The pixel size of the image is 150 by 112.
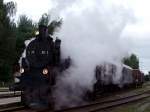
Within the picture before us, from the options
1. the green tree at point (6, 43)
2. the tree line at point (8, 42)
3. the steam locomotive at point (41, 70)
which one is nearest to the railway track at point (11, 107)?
the steam locomotive at point (41, 70)

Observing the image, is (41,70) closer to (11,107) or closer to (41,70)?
(41,70)

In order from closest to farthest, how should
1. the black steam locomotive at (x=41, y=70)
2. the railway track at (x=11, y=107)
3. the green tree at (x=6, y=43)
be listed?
the railway track at (x=11, y=107) < the black steam locomotive at (x=41, y=70) < the green tree at (x=6, y=43)

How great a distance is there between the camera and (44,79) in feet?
66.0

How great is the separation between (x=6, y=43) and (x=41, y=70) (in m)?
42.2

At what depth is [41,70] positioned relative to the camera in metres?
20.5

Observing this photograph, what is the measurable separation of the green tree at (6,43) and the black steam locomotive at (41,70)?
38130 mm

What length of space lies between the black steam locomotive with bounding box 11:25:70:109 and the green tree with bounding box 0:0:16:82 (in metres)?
38.1

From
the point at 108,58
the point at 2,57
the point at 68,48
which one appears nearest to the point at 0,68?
the point at 2,57

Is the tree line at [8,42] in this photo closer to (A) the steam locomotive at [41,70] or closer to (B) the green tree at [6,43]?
(B) the green tree at [6,43]

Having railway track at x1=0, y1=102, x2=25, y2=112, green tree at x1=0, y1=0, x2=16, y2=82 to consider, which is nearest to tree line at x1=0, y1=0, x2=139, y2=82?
green tree at x1=0, y1=0, x2=16, y2=82

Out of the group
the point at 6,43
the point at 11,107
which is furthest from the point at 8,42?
the point at 11,107

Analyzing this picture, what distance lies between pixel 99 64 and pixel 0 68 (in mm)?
36088

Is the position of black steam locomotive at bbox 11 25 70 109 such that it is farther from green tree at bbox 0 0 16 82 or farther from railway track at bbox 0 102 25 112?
green tree at bbox 0 0 16 82

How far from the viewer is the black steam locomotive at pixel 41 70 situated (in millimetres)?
20141
